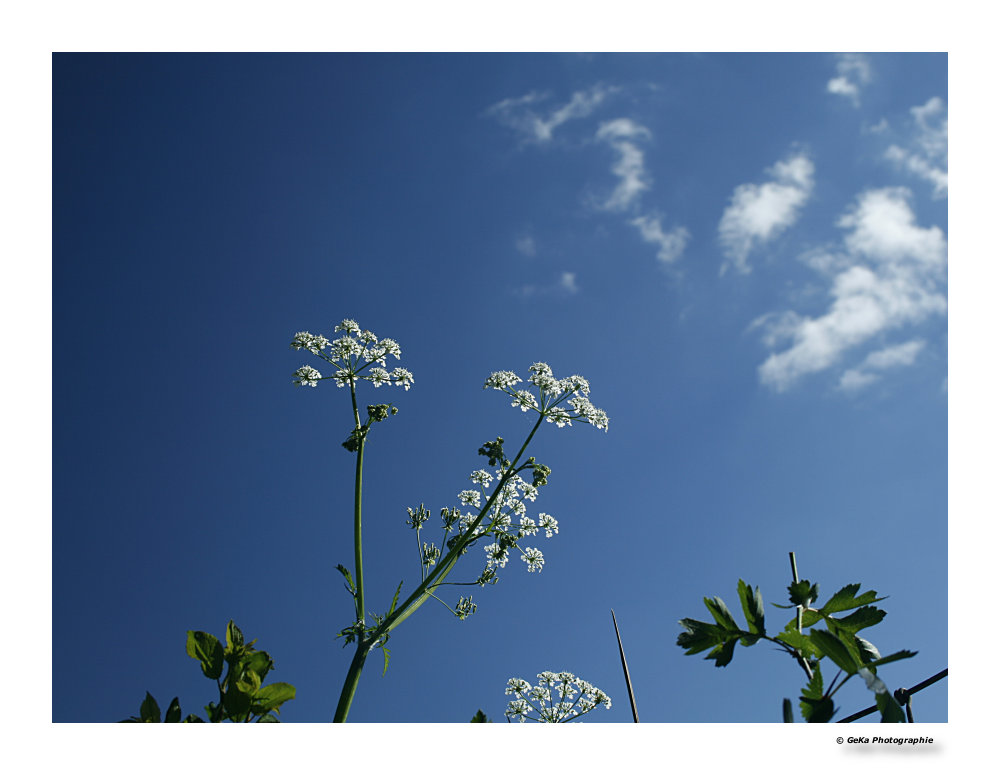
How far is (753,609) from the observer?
5.48ft

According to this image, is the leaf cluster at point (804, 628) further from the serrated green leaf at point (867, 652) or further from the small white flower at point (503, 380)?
the small white flower at point (503, 380)

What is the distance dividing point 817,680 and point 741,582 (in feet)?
1.00

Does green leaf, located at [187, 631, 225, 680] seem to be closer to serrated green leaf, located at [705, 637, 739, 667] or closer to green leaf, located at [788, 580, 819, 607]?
serrated green leaf, located at [705, 637, 739, 667]

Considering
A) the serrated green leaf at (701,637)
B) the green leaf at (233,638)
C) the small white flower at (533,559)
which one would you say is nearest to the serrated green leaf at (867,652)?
the serrated green leaf at (701,637)

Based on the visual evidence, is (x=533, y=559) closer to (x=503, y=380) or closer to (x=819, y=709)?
(x=503, y=380)

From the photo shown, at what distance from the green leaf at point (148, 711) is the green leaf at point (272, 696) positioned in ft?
1.23

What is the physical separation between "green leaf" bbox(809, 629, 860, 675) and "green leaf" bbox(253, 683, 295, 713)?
188 cm

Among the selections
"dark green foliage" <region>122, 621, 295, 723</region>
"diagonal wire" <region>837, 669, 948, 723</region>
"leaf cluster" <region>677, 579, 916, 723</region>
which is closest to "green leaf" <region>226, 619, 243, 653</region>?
"dark green foliage" <region>122, 621, 295, 723</region>

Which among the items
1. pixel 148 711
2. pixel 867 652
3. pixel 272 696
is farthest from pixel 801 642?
pixel 148 711

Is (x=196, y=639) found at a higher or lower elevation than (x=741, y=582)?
lower
